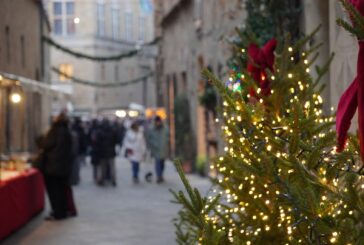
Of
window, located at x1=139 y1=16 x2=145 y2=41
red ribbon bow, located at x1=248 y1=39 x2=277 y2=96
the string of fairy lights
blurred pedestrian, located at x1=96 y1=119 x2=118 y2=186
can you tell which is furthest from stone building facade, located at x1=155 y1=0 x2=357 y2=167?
window, located at x1=139 y1=16 x2=145 y2=41

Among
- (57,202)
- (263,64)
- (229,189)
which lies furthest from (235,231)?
(57,202)

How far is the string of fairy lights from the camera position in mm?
5137

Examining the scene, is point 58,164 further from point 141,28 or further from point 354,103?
point 141,28

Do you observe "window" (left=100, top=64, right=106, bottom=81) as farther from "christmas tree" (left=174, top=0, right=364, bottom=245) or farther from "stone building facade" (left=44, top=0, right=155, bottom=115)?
"christmas tree" (left=174, top=0, right=364, bottom=245)

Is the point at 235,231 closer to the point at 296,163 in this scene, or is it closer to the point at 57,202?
the point at 296,163

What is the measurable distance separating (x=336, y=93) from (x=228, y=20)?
11.6 metres

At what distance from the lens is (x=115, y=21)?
64188 millimetres

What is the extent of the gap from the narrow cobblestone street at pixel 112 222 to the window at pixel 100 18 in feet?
130

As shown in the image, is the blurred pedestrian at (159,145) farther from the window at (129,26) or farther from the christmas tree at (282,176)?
the window at (129,26)

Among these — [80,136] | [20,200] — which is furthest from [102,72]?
[20,200]

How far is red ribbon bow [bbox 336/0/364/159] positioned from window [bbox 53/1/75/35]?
→ 50718 millimetres

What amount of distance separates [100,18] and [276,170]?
185 ft

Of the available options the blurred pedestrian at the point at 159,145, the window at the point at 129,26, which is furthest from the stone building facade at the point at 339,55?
the window at the point at 129,26

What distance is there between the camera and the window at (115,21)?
63.4 meters
